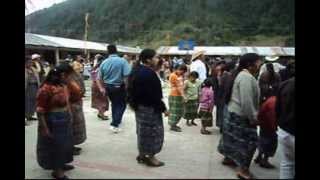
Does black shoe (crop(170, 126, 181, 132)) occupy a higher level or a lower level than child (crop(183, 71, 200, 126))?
lower

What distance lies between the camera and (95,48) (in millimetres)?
32500

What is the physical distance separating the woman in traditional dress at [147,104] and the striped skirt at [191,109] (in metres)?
3.04

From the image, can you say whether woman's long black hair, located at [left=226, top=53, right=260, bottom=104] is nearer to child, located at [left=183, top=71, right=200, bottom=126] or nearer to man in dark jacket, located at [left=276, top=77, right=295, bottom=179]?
man in dark jacket, located at [left=276, top=77, right=295, bottom=179]

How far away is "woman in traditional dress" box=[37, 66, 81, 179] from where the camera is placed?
491 centimetres

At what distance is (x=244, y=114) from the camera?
5.07m

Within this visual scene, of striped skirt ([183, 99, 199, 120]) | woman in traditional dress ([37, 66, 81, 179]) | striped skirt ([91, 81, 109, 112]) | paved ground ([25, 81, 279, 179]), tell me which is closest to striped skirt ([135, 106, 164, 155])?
paved ground ([25, 81, 279, 179])

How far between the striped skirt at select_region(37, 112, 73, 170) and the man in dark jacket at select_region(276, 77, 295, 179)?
2407 millimetres

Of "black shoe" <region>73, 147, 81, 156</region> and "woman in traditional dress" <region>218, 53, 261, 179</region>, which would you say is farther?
"black shoe" <region>73, 147, 81, 156</region>

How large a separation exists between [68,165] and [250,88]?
2.47 m

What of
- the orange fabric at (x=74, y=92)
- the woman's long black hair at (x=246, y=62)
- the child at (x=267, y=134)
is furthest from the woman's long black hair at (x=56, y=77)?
the child at (x=267, y=134)

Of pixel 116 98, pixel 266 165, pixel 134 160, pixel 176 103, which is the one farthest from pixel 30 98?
pixel 266 165
